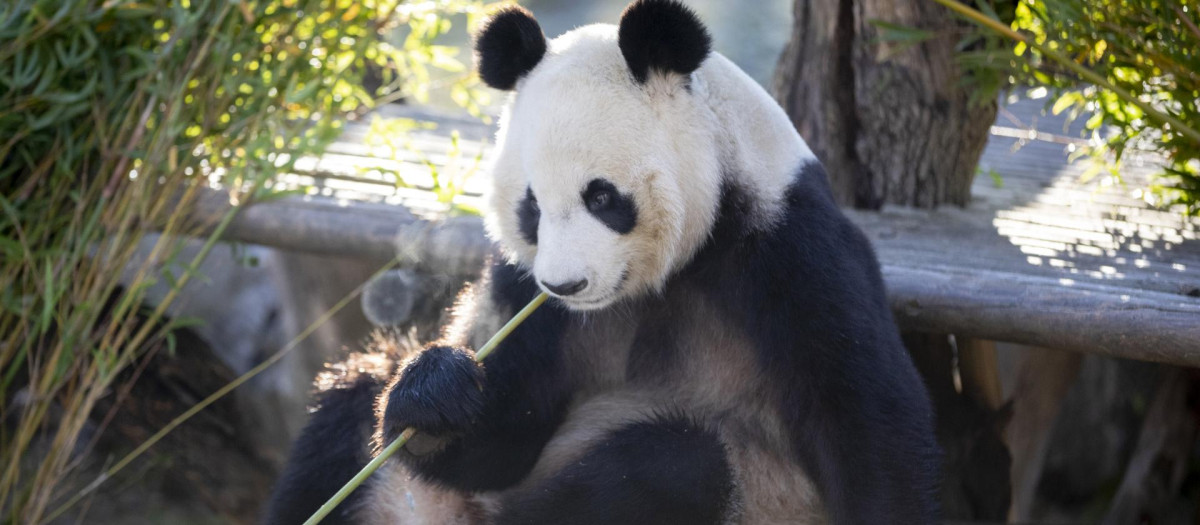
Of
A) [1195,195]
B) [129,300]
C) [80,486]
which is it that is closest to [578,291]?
[129,300]

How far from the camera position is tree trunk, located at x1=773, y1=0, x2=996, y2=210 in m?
2.88

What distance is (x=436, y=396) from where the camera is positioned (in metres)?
1.95

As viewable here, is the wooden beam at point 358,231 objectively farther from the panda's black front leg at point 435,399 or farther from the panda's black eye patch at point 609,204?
the panda's black eye patch at point 609,204

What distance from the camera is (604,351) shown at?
7.22ft

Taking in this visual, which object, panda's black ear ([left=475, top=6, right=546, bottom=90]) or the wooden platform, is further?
the wooden platform

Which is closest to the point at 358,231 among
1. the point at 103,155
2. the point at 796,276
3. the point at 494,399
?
the point at 103,155

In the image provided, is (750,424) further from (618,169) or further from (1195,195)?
(1195,195)

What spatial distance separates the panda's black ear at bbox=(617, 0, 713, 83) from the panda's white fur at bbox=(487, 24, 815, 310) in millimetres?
38

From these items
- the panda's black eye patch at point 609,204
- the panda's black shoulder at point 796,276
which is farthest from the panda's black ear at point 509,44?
the panda's black shoulder at point 796,276

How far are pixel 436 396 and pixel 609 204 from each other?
0.48 metres

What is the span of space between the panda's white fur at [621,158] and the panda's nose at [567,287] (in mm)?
12

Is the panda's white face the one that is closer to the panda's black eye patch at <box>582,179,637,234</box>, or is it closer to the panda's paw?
the panda's black eye patch at <box>582,179,637,234</box>

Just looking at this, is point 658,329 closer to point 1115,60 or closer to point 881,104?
point 881,104

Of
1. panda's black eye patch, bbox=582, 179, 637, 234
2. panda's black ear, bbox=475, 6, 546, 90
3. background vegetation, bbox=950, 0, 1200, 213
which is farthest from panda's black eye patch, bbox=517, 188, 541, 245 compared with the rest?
background vegetation, bbox=950, 0, 1200, 213
